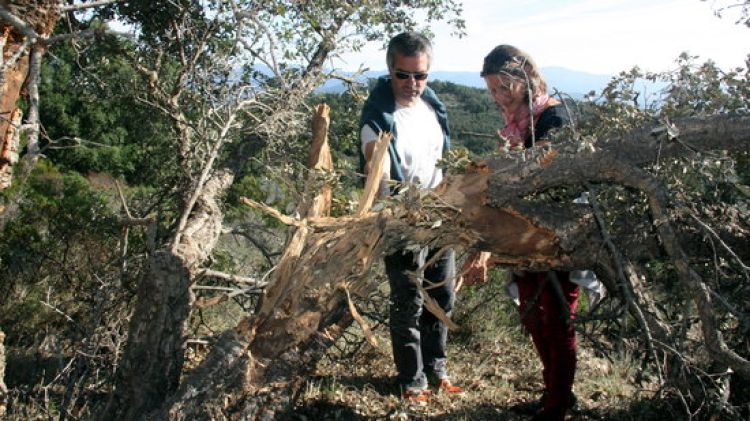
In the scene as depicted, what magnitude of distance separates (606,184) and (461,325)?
2253mm

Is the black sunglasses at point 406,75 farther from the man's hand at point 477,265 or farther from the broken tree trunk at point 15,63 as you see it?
the broken tree trunk at point 15,63

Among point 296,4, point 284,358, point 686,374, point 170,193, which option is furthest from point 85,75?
point 686,374

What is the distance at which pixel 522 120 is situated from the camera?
2789 millimetres

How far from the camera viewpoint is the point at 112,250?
167 inches

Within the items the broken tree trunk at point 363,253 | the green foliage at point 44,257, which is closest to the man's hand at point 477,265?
the broken tree trunk at point 363,253

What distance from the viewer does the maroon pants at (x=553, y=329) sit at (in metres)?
2.79

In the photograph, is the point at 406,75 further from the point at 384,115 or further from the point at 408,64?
the point at 384,115

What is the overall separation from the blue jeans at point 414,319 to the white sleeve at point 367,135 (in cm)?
56

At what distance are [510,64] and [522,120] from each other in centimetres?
27

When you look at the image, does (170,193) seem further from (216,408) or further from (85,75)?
(216,408)

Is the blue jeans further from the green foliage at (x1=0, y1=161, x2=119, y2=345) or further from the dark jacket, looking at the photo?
the green foliage at (x1=0, y1=161, x2=119, y2=345)

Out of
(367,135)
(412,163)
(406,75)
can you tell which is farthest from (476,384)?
(406,75)

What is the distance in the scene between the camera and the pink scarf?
9.01 feet

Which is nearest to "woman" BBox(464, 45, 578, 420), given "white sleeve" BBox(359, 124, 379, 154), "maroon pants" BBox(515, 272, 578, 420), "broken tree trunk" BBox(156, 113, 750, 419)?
"maroon pants" BBox(515, 272, 578, 420)
